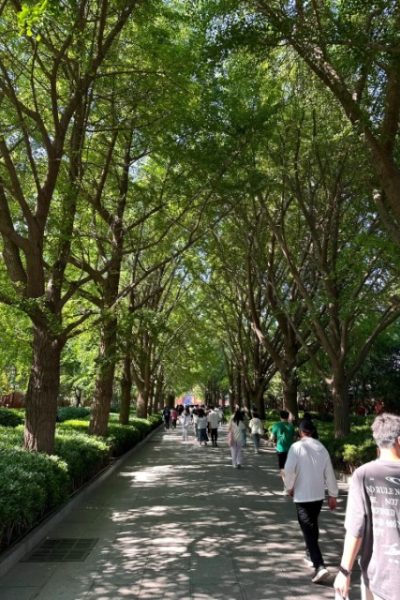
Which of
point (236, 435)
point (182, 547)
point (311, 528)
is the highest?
point (236, 435)

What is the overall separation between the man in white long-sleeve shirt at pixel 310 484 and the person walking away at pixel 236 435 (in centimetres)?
828

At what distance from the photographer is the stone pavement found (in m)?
4.92

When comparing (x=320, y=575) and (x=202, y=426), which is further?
(x=202, y=426)

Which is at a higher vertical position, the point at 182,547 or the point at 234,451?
the point at 234,451

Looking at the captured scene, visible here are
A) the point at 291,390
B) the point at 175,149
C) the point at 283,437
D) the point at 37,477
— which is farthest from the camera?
the point at 291,390

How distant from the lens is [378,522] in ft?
8.84

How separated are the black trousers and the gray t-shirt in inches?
107

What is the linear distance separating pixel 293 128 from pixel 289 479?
10.1m

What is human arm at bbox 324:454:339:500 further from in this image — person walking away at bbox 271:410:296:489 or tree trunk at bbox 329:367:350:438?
tree trunk at bbox 329:367:350:438

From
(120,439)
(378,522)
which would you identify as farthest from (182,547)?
(120,439)

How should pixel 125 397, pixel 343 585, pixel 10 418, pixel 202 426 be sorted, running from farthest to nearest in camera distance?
pixel 10 418
pixel 202 426
pixel 125 397
pixel 343 585

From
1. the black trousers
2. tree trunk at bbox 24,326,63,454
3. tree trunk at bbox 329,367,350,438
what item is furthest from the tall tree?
tree trunk at bbox 329,367,350,438

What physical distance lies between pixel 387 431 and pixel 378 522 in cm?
46

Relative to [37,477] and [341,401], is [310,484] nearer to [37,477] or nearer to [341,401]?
[37,477]
